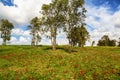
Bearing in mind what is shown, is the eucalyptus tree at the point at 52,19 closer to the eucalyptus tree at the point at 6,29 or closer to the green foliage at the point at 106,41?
the eucalyptus tree at the point at 6,29

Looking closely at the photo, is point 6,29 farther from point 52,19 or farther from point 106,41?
point 106,41

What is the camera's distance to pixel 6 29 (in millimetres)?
118438

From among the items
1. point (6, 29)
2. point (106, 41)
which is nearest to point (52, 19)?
point (6, 29)

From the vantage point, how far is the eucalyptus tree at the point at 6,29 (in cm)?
11575

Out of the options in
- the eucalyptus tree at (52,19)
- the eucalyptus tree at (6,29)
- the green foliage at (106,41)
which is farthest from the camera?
the green foliage at (106,41)

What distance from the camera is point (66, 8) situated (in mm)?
65062

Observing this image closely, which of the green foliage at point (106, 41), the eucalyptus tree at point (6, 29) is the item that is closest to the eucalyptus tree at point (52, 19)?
the eucalyptus tree at point (6, 29)

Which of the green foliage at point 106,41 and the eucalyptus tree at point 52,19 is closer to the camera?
the eucalyptus tree at point 52,19

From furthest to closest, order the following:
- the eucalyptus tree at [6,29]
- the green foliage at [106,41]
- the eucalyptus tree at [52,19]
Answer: the green foliage at [106,41] → the eucalyptus tree at [6,29] → the eucalyptus tree at [52,19]

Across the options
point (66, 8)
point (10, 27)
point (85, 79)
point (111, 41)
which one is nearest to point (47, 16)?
point (66, 8)

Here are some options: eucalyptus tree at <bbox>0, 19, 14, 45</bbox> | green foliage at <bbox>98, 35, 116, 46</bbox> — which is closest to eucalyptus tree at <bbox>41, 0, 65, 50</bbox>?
eucalyptus tree at <bbox>0, 19, 14, 45</bbox>

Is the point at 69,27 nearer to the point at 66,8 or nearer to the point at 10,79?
the point at 66,8

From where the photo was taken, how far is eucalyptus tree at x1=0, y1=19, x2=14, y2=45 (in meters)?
116

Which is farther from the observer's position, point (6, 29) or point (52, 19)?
point (6, 29)
